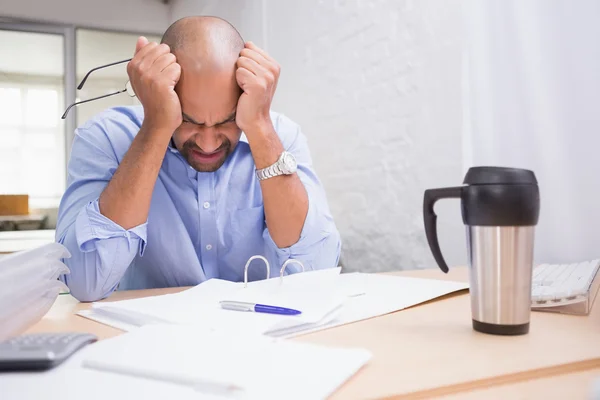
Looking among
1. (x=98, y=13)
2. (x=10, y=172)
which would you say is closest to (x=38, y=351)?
(x=10, y=172)

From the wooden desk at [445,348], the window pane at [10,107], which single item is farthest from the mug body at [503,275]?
the window pane at [10,107]

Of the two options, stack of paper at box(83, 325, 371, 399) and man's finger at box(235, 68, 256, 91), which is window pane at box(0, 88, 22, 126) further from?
stack of paper at box(83, 325, 371, 399)

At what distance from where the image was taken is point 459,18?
1.59 m

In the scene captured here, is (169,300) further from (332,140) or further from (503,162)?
(332,140)

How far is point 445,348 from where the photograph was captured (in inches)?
22.8

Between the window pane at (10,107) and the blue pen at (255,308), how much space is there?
13.2 feet

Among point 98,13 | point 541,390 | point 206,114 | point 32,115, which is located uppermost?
point 98,13

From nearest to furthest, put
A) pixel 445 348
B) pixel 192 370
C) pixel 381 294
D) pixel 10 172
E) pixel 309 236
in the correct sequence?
pixel 192 370, pixel 445 348, pixel 381 294, pixel 309 236, pixel 10 172

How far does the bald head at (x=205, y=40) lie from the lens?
3.50 ft

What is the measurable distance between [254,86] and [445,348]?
72cm

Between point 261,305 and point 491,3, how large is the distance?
1.17 metres

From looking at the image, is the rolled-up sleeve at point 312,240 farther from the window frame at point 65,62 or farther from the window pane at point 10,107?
the window pane at point 10,107

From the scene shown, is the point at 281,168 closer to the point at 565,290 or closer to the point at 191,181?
the point at 191,181

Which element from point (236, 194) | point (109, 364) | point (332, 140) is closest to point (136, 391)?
point (109, 364)
